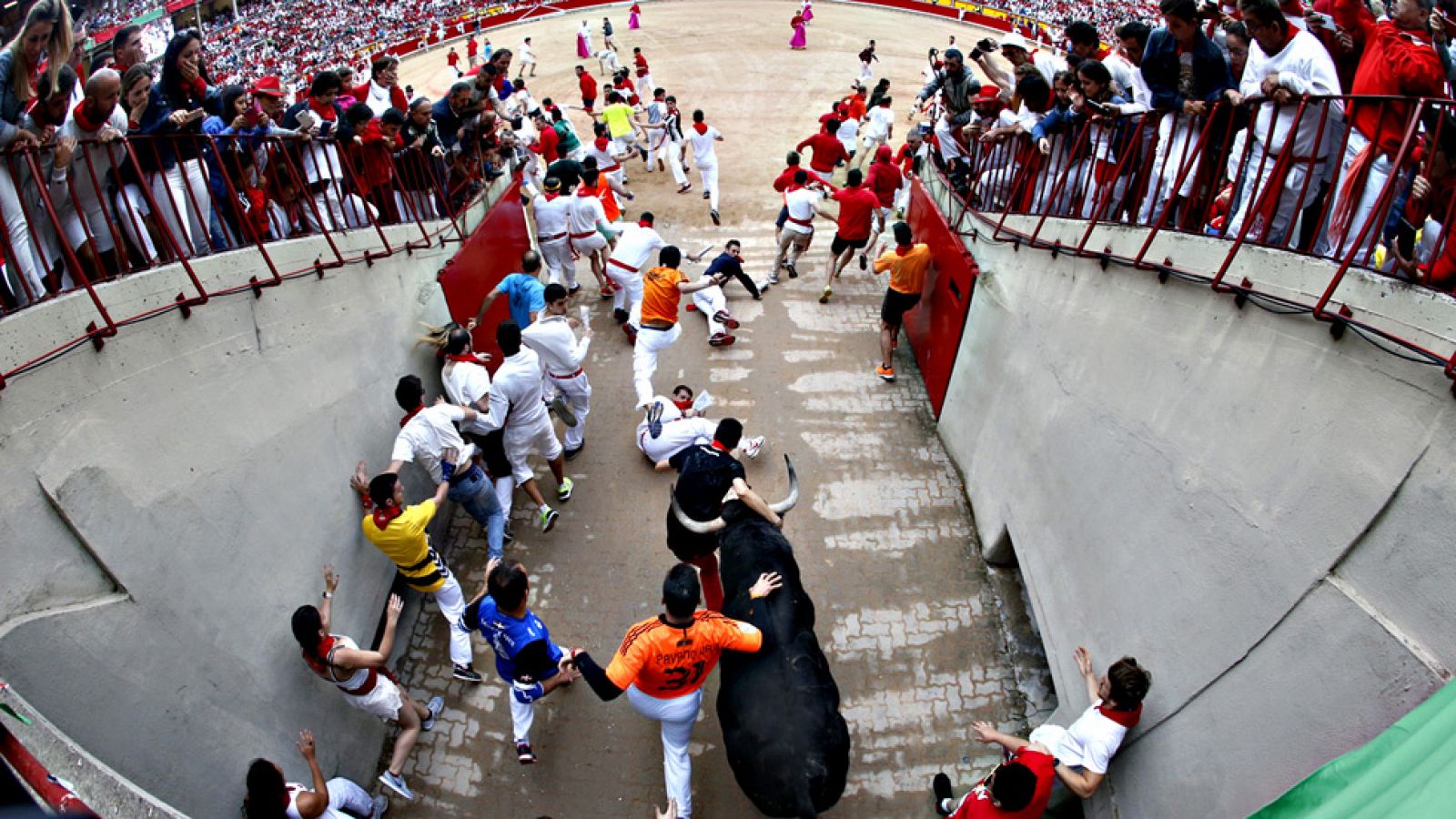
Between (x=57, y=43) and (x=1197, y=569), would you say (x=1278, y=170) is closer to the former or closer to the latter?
(x=1197, y=569)

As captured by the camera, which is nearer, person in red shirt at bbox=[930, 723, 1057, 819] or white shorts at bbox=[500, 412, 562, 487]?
person in red shirt at bbox=[930, 723, 1057, 819]

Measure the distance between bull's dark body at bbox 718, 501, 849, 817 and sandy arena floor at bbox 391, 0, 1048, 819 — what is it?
130cm

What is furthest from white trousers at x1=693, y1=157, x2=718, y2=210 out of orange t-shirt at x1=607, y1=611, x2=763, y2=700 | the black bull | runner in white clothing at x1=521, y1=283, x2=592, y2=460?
orange t-shirt at x1=607, y1=611, x2=763, y2=700

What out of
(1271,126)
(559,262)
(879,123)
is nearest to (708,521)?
(1271,126)

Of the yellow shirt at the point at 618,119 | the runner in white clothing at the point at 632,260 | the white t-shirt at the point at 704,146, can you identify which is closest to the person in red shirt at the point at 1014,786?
the runner in white clothing at the point at 632,260

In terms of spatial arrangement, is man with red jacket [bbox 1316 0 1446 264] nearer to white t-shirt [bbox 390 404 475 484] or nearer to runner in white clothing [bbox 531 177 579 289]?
white t-shirt [bbox 390 404 475 484]

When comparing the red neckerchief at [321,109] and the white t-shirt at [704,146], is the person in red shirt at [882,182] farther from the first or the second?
the red neckerchief at [321,109]

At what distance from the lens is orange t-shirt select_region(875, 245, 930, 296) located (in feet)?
28.4

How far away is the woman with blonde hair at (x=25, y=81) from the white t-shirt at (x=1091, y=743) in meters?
6.54

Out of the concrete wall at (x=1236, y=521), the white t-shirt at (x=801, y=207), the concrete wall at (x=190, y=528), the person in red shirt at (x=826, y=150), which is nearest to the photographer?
the concrete wall at (x=1236, y=521)

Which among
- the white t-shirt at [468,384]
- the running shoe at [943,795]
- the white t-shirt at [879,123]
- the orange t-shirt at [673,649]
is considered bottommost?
the running shoe at [943,795]

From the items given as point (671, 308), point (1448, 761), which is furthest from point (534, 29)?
point (1448, 761)

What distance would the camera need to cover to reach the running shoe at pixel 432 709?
18.7 feet

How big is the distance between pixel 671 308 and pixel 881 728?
15.1 ft
